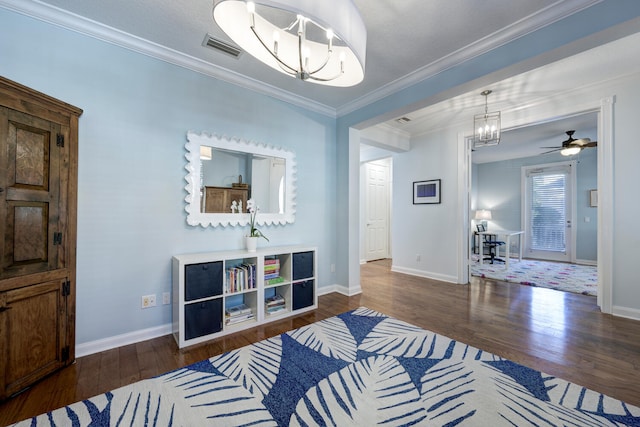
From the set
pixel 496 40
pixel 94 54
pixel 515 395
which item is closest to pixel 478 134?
pixel 496 40

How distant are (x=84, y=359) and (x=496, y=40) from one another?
4.09m

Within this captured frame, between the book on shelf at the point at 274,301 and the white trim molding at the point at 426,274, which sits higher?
the book on shelf at the point at 274,301

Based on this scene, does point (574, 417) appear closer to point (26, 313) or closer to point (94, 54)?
point (26, 313)

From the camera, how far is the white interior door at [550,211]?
614 centimetres

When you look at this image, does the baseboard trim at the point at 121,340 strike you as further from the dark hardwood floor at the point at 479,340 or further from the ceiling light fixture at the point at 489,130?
the ceiling light fixture at the point at 489,130

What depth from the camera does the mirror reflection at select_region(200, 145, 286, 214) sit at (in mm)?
2625

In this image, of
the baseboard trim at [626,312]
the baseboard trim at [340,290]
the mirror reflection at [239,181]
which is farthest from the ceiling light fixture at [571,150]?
the mirror reflection at [239,181]

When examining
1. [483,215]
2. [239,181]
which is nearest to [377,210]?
[483,215]

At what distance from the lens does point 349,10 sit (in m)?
1.26

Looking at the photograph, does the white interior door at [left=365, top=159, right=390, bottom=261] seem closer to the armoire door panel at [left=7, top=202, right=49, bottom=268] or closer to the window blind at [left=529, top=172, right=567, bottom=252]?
the window blind at [left=529, top=172, right=567, bottom=252]

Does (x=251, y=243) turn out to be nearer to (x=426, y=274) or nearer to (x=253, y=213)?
(x=253, y=213)

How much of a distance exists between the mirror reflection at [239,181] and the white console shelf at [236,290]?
511mm

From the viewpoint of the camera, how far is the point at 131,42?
2209 millimetres

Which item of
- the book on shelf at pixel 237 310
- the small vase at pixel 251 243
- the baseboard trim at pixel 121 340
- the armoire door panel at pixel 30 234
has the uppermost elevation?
the armoire door panel at pixel 30 234
